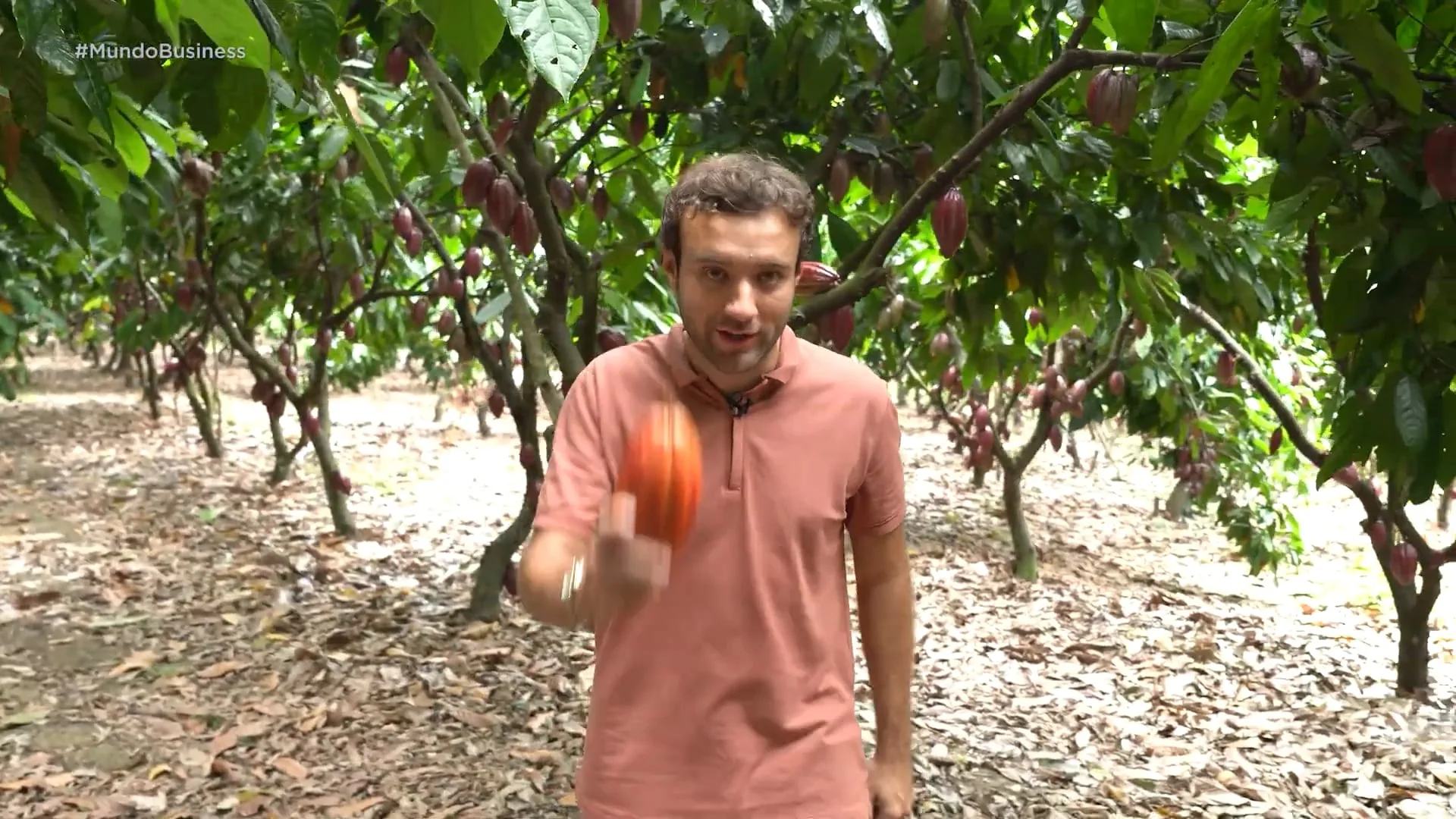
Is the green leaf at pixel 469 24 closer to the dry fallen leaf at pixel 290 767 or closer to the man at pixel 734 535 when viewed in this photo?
the man at pixel 734 535

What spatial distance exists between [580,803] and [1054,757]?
1.91 metres

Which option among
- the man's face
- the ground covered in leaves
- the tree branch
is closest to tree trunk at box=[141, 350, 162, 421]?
the ground covered in leaves

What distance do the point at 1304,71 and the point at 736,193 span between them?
0.71m

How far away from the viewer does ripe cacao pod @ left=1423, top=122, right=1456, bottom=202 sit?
4.12ft

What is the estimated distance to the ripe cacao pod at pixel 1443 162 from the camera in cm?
126

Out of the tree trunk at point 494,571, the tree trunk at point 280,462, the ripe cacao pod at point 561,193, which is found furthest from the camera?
the tree trunk at point 280,462

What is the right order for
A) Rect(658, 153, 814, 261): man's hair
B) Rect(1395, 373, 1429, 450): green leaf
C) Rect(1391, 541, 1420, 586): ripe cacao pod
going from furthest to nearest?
1. Rect(1391, 541, 1420, 586): ripe cacao pod
2. Rect(1395, 373, 1429, 450): green leaf
3. Rect(658, 153, 814, 261): man's hair

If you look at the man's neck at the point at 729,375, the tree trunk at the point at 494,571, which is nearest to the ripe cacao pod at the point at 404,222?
the tree trunk at the point at 494,571

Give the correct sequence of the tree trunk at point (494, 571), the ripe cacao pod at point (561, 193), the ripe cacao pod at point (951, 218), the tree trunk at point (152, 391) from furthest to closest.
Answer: the tree trunk at point (152, 391)
the tree trunk at point (494, 571)
the ripe cacao pod at point (561, 193)
the ripe cacao pod at point (951, 218)

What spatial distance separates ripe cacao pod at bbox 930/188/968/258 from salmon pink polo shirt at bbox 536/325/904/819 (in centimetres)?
76

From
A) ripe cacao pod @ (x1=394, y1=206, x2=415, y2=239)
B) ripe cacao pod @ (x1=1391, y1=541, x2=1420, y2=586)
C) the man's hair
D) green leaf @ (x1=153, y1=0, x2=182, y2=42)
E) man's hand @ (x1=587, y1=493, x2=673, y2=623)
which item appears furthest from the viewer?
ripe cacao pod @ (x1=1391, y1=541, x2=1420, y2=586)

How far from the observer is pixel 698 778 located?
41.1 inches

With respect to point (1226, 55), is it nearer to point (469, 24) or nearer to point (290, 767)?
point (469, 24)

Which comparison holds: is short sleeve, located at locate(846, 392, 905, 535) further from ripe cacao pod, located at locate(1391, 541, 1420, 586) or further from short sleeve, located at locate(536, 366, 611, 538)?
ripe cacao pod, located at locate(1391, 541, 1420, 586)
